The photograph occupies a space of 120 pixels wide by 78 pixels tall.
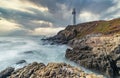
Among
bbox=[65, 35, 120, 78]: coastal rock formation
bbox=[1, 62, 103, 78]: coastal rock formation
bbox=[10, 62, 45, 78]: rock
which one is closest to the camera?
bbox=[1, 62, 103, 78]: coastal rock formation

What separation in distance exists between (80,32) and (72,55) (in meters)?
73.5

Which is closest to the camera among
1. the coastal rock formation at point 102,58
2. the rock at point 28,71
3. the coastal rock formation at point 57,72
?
the coastal rock formation at point 57,72

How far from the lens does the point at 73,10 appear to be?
643 feet

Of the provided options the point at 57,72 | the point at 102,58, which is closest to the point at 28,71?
the point at 57,72

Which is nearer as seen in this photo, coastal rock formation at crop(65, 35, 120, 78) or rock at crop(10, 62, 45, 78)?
rock at crop(10, 62, 45, 78)

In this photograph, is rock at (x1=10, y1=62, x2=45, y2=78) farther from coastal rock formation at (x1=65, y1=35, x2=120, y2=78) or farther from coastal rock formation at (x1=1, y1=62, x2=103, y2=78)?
coastal rock formation at (x1=65, y1=35, x2=120, y2=78)

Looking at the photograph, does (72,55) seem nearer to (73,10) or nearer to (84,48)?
(84,48)

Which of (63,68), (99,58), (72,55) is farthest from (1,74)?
(72,55)

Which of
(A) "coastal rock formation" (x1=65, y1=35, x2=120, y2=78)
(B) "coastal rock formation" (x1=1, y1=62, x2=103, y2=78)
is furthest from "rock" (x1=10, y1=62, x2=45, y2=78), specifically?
(A) "coastal rock formation" (x1=65, y1=35, x2=120, y2=78)

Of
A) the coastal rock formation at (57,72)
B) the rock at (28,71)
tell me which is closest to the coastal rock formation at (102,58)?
the rock at (28,71)

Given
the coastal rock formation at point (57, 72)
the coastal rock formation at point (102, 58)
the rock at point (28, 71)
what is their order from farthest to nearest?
1. the coastal rock formation at point (102, 58)
2. the rock at point (28, 71)
3. the coastal rock formation at point (57, 72)

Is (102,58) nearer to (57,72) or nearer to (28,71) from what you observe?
(28,71)

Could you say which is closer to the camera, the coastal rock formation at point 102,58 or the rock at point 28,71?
the rock at point 28,71

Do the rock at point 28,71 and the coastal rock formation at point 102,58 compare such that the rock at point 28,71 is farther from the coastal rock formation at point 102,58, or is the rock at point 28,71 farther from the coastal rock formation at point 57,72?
the coastal rock formation at point 102,58
